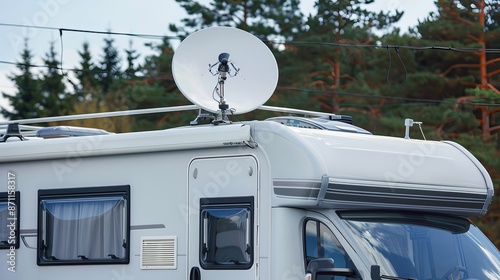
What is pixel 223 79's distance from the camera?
8523mm

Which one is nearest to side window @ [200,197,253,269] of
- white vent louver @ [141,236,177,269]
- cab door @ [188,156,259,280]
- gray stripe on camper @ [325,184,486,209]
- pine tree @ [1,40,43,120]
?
cab door @ [188,156,259,280]

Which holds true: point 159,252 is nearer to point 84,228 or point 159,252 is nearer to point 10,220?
point 84,228

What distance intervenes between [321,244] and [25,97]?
4297 centimetres

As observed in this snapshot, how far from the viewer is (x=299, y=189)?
724 cm

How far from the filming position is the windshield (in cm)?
734

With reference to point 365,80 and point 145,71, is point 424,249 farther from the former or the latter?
point 145,71

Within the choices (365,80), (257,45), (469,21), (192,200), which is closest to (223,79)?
(257,45)

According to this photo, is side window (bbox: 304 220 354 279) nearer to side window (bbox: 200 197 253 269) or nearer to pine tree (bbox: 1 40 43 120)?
side window (bbox: 200 197 253 269)

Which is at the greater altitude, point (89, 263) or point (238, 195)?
point (238, 195)

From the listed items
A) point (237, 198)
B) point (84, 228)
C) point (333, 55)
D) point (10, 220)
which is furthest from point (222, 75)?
point (333, 55)

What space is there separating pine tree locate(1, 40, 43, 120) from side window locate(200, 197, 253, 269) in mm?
40137

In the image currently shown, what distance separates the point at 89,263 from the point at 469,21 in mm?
20234

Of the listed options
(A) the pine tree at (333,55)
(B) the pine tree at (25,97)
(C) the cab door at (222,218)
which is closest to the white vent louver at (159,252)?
(C) the cab door at (222,218)

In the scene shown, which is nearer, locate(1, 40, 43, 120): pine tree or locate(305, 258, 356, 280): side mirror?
locate(305, 258, 356, 280): side mirror
